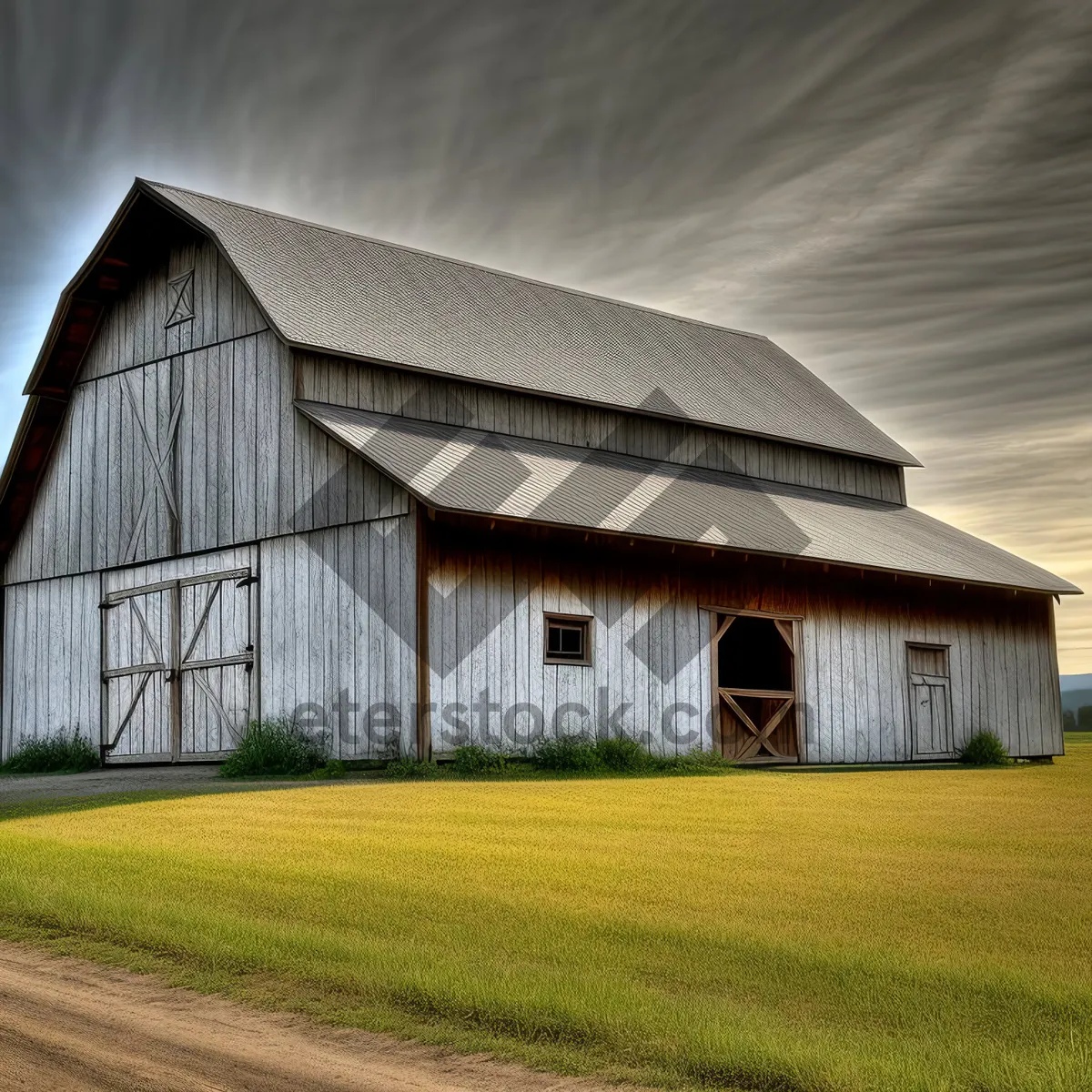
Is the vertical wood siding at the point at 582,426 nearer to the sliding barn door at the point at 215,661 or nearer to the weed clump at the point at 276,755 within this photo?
the sliding barn door at the point at 215,661

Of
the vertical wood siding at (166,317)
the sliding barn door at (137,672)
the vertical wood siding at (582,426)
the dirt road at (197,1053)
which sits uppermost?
the vertical wood siding at (166,317)

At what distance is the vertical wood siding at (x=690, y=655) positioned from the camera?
1911cm

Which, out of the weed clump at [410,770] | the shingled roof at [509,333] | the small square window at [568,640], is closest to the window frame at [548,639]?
the small square window at [568,640]

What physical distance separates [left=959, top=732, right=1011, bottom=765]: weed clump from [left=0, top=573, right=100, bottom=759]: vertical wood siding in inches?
653

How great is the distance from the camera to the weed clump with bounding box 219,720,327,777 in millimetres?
A: 19250

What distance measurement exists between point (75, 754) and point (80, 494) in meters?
4.72

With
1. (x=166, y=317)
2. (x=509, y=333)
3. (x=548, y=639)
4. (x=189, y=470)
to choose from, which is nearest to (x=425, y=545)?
(x=548, y=639)

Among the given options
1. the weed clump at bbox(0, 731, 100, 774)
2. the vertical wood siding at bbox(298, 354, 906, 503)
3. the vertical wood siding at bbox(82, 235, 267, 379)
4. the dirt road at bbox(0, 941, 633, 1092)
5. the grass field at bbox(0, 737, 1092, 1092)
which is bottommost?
the dirt road at bbox(0, 941, 633, 1092)

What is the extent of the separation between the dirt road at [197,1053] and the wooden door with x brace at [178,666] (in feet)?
48.2

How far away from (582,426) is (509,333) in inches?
100

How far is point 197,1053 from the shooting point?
18.1 feet

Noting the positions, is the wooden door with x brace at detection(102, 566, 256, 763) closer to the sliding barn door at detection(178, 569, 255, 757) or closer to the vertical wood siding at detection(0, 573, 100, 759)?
the sliding barn door at detection(178, 569, 255, 757)

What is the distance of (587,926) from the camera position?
24.5 feet

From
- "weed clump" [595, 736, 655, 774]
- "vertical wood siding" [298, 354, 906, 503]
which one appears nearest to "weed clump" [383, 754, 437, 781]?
"weed clump" [595, 736, 655, 774]
